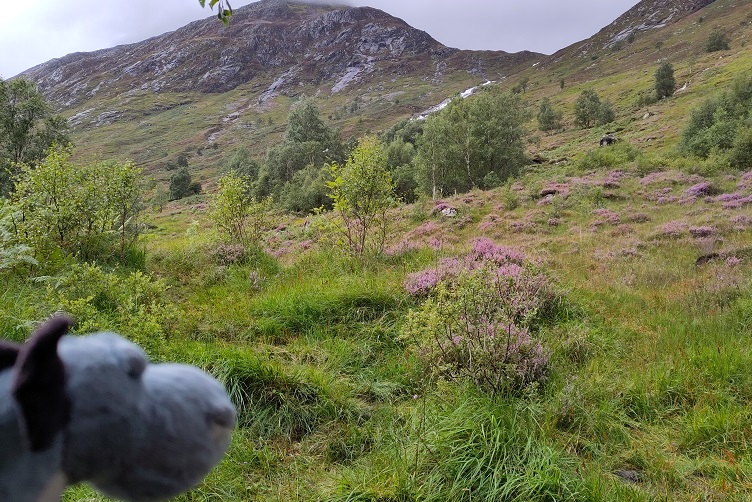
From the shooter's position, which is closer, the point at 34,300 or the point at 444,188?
the point at 34,300

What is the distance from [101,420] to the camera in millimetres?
524

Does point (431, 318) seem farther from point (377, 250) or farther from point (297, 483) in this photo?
point (377, 250)

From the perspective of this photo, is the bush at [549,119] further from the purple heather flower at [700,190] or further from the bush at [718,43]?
the purple heather flower at [700,190]

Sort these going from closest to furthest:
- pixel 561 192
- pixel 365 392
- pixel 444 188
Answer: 1. pixel 365 392
2. pixel 561 192
3. pixel 444 188

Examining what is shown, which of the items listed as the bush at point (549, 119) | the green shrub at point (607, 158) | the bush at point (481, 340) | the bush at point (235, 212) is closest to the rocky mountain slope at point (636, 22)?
the bush at point (549, 119)

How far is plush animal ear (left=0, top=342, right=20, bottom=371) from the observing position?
522 millimetres

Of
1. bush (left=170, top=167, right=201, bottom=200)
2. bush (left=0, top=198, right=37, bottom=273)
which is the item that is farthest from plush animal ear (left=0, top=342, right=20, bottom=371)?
bush (left=170, top=167, right=201, bottom=200)

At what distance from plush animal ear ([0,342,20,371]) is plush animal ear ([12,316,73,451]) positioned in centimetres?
4

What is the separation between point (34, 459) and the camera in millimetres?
500

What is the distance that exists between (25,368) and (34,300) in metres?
6.05

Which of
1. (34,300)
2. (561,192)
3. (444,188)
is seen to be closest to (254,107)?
(444,188)

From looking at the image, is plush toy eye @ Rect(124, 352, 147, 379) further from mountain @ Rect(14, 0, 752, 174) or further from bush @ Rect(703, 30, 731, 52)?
bush @ Rect(703, 30, 731, 52)

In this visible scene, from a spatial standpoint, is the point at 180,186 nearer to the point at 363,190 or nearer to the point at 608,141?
the point at 608,141

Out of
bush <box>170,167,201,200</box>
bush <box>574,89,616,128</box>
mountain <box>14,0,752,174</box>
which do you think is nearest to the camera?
bush <box>574,89,616,128</box>
